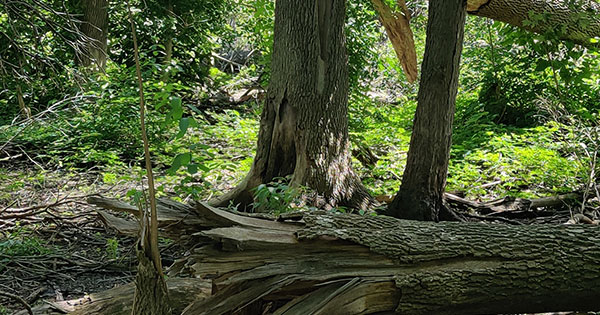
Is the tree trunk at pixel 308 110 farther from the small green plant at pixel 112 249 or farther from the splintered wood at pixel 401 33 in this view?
the splintered wood at pixel 401 33

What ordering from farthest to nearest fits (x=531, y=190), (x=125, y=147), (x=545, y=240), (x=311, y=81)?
(x=125, y=147) < (x=531, y=190) < (x=311, y=81) < (x=545, y=240)

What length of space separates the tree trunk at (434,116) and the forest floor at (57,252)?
2.11 m

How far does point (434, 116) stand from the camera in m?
4.60

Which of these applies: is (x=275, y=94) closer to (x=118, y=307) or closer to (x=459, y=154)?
(x=118, y=307)

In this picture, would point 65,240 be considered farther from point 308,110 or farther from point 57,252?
point 308,110

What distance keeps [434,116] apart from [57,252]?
335 cm

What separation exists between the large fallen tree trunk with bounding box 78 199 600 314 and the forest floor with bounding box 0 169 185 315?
48.0 inches

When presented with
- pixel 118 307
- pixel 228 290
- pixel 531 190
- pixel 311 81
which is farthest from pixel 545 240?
pixel 531 190

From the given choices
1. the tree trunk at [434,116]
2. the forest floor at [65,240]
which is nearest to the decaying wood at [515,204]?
the forest floor at [65,240]

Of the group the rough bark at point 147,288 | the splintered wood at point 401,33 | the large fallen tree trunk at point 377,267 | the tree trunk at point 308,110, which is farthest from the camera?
the splintered wood at point 401,33

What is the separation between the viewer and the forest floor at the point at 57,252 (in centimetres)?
375

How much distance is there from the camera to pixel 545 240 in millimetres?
2854

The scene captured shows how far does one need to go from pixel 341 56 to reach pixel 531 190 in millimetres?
2649

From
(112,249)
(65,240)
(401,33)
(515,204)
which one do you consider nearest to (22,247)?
(65,240)
